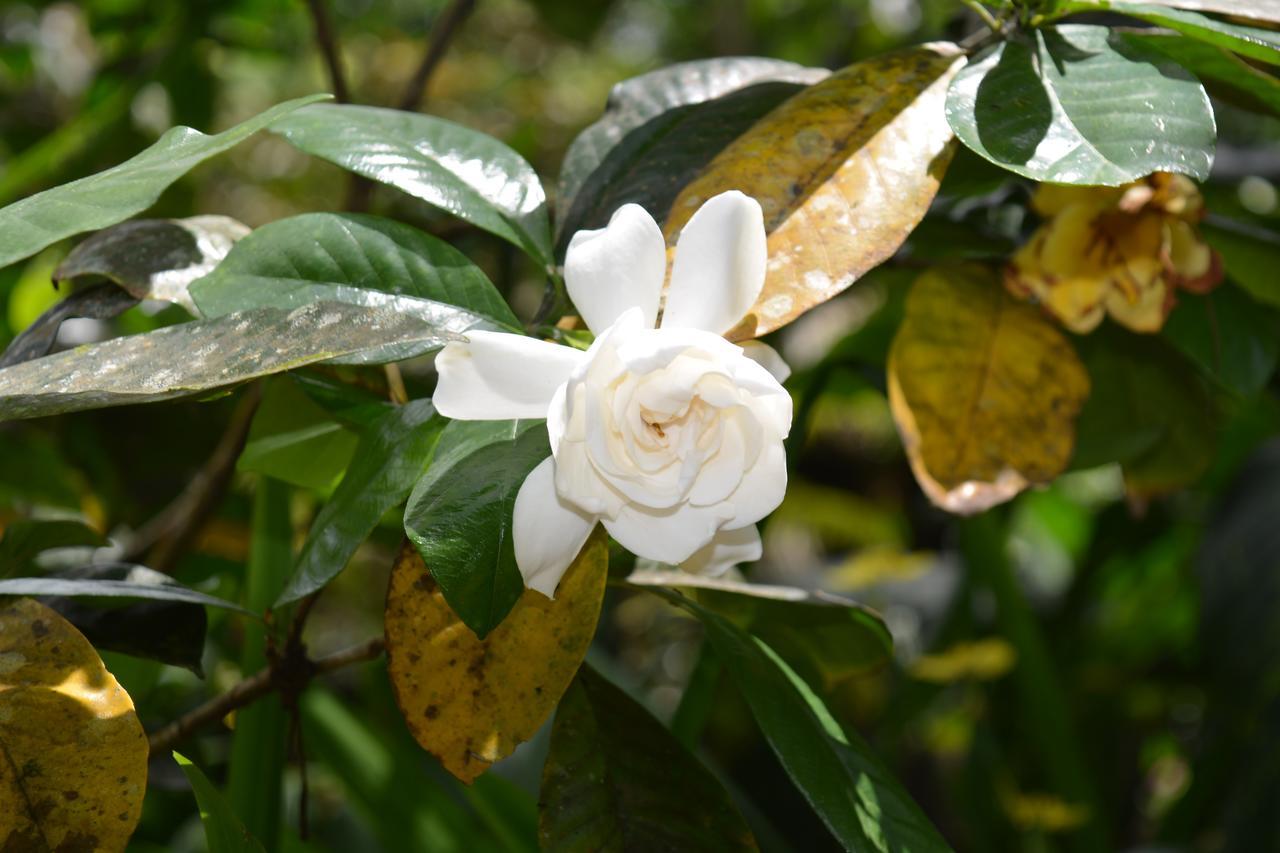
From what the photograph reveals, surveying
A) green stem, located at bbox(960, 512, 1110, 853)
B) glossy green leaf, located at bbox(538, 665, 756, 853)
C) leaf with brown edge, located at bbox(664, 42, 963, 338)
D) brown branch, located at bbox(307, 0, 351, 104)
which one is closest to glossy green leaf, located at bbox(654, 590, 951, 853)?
glossy green leaf, located at bbox(538, 665, 756, 853)

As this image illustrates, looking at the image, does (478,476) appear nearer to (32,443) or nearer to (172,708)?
(172,708)

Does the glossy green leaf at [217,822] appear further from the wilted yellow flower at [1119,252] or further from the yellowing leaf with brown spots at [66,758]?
the wilted yellow flower at [1119,252]

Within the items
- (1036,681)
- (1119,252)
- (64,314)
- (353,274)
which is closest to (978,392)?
(1119,252)

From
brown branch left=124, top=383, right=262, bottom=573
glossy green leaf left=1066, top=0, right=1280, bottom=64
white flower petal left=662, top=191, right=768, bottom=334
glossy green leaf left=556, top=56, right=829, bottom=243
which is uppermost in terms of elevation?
glossy green leaf left=1066, top=0, right=1280, bottom=64

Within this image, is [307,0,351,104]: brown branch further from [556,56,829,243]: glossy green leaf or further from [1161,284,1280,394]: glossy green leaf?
[1161,284,1280,394]: glossy green leaf

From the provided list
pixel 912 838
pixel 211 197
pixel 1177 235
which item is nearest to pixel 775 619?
pixel 912 838
